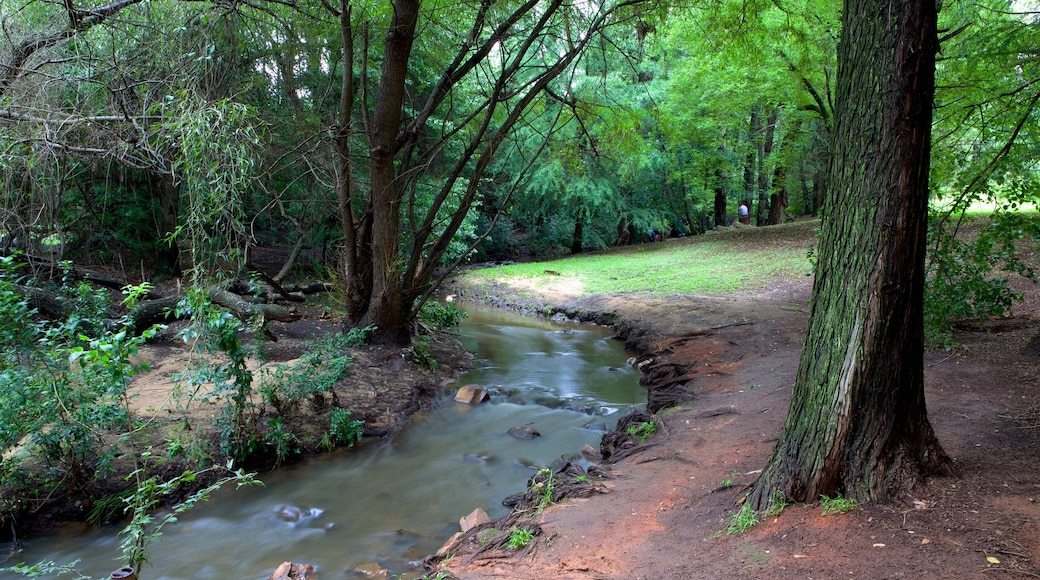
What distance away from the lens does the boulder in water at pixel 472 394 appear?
9.34m

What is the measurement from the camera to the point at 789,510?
12.0 feet

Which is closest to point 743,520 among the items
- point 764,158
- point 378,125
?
point 378,125

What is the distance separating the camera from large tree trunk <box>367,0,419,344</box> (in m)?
8.55

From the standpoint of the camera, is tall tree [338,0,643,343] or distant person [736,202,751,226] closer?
tall tree [338,0,643,343]

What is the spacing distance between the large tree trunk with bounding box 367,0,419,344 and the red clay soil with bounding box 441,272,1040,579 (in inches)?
194

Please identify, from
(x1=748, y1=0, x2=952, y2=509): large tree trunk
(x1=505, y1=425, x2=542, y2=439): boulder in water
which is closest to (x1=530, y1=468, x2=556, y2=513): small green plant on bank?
(x1=505, y1=425, x2=542, y2=439): boulder in water

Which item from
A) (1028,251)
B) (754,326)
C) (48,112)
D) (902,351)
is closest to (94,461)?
(48,112)

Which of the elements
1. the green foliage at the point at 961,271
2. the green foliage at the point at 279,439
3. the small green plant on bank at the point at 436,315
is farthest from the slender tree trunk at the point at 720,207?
the green foliage at the point at 279,439

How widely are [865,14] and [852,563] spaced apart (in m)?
3.08

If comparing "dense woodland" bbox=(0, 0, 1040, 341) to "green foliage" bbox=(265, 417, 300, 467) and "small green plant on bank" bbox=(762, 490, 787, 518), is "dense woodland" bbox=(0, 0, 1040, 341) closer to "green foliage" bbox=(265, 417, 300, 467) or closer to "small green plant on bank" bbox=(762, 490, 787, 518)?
"green foliage" bbox=(265, 417, 300, 467)

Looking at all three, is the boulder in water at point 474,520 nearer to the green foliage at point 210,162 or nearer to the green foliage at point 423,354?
the green foliage at point 210,162

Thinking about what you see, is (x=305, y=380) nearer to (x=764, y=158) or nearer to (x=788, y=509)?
(x=788, y=509)

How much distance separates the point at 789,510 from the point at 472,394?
619 centimetres

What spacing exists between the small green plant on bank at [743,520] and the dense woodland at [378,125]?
12cm
